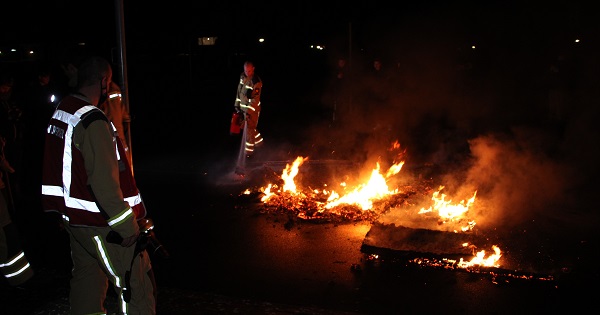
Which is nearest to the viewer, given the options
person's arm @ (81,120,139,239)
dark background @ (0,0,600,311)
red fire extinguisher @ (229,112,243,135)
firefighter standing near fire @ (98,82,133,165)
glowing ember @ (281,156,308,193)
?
person's arm @ (81,120,139,239)

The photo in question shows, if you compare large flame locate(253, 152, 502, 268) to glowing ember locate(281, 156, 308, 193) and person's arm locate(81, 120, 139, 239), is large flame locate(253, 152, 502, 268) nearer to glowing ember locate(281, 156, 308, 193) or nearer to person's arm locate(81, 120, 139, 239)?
glowing ember locate(281, 156, 308, 193)

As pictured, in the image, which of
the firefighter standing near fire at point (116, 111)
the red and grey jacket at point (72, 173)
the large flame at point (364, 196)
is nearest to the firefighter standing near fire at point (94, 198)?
the red and grey jacket at point (72, 173)

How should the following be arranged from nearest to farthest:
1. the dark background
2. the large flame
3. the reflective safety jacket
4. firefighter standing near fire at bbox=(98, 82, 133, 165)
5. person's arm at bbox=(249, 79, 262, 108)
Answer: the reflective safety jacket, firefighter standing near fire at bbox=(98, 82, 133, 165), the large flame, the dark background, person's arm at bbox=(249, 79, 262, 108)

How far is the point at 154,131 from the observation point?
49.8ft

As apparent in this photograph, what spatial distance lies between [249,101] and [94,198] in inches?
247

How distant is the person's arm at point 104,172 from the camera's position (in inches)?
124

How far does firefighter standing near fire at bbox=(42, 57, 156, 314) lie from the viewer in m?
3.19

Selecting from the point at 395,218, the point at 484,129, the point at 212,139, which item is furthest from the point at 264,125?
the point at 395,218

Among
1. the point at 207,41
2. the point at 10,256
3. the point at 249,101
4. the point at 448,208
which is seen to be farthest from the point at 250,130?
the point at 207,41

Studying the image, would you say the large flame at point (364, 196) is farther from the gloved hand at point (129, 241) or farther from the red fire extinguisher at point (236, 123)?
the gloved hand at point (129, 241)

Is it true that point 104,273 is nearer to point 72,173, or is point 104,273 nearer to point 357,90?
point 72,173

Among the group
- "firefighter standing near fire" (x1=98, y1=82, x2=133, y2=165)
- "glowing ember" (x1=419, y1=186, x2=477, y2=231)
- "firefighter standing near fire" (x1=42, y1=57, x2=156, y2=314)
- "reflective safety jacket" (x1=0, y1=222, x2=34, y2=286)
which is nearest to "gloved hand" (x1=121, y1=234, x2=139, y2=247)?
"firefighter standing near fire" (x1=42, y1=57, x2=156, y2=314)

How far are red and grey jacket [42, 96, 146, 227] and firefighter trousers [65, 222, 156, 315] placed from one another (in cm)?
11

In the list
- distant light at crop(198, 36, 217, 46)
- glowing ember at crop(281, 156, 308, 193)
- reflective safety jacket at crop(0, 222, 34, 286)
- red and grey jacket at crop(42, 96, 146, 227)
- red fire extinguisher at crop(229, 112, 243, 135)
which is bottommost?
reflective safety jacket at crop(0, 222, 34, 286)
